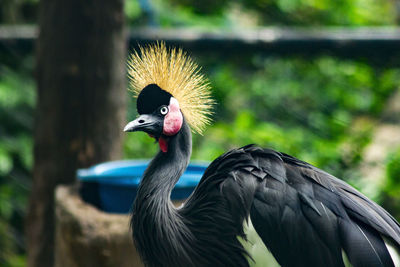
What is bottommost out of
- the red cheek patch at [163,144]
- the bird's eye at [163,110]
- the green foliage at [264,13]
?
the red cheek patch at [163,144]

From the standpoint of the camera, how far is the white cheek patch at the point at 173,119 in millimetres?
1387

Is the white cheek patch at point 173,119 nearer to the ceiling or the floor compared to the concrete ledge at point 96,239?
nearer to the ceiling

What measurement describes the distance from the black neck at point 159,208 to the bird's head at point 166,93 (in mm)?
33

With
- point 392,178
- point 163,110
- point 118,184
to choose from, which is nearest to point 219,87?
point 392,178

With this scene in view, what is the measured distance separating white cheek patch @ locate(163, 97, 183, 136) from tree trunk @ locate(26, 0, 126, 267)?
0.90 metres

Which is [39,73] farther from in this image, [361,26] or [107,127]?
[361,26]

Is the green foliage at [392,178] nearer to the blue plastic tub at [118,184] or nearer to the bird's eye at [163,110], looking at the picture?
the blue plastic tub at [118,184]

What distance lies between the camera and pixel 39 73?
2.32 meters

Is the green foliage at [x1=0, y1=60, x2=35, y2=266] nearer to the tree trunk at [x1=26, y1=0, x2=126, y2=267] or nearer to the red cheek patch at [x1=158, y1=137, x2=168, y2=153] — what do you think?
the tree trunk at [x1=26, y1=0, x2=126, y2=267]

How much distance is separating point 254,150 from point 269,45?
1.55m

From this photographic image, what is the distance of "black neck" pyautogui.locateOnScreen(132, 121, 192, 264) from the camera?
4.39 ft

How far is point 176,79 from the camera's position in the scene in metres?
1.42

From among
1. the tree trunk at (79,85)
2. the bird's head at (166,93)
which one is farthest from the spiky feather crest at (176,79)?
the tree trunk at (79,85)

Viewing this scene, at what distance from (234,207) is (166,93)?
342 millimetres
